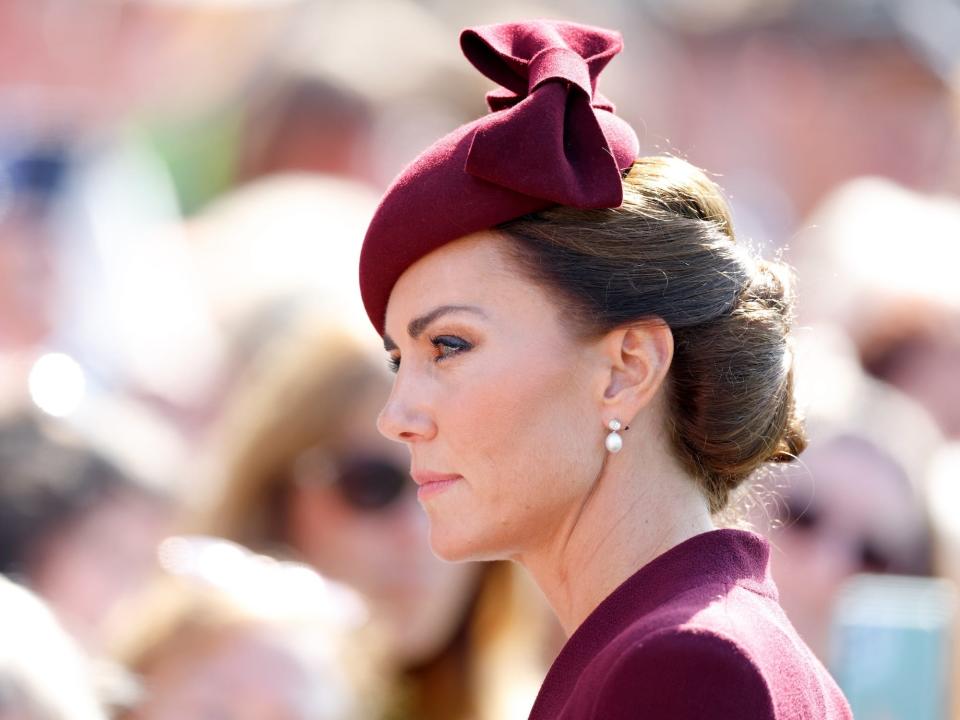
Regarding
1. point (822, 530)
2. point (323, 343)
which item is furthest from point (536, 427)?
point (822, 530)

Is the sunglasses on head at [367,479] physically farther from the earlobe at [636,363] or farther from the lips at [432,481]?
the earlobe at [636,363]

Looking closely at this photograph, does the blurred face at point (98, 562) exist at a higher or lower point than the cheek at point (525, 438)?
lower

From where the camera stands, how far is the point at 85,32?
644cm

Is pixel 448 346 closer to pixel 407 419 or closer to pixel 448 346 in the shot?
pixel 448 346

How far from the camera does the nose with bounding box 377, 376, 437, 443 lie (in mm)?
2680

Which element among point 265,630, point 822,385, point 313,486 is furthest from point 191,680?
point 822,385

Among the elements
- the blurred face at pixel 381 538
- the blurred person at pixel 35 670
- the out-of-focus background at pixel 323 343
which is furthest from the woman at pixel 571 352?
the blurred face at pixel 381 538

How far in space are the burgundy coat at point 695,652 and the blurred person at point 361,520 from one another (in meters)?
2.11

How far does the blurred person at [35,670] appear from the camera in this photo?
2932mm

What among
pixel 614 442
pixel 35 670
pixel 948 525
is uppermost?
pixel 614 442

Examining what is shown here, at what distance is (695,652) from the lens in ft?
7.07

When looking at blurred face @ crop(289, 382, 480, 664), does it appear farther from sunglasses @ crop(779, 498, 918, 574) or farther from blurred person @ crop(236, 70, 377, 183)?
blurred person @ crop(236, 70, 377, 183)

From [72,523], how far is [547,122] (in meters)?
2.32

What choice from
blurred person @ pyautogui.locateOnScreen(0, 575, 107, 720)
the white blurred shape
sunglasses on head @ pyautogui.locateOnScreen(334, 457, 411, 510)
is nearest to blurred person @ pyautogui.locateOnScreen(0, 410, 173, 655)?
the white blurred shape
